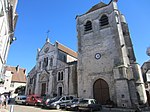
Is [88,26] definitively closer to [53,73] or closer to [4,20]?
[53,73]

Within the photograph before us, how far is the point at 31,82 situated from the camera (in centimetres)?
3003

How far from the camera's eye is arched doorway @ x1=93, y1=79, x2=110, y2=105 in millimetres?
18684

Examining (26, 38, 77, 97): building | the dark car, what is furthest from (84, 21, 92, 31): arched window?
the dark car

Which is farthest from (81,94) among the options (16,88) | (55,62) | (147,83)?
(16,88)

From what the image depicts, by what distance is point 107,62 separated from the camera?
19891 millimetres

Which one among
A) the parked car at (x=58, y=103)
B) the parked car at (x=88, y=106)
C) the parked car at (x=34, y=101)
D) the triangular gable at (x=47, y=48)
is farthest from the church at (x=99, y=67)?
the parked car at (x=34, y=101)

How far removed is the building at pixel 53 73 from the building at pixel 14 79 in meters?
7.60

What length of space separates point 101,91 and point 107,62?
4399mm

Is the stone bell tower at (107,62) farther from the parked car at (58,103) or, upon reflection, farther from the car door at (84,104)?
the car door at (84,104)

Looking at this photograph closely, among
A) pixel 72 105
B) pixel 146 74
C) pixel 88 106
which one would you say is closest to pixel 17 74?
pixel 72 105

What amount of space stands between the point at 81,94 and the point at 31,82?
48.1 feet

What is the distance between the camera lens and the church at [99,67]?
1748 cm

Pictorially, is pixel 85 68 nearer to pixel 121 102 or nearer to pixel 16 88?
pixel 121 102

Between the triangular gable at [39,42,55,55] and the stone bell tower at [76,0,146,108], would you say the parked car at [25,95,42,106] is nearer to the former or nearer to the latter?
the stone bell tower at [76,0,146,108]
